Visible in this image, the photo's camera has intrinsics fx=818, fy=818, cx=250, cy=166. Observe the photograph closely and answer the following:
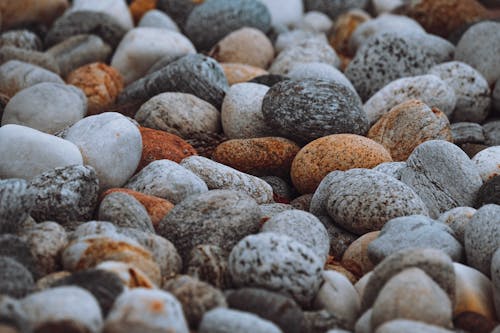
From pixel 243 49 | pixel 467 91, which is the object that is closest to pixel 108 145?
pixel 243 49

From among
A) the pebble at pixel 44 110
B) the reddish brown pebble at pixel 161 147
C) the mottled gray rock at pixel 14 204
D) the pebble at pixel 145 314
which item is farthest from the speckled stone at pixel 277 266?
the pebble at pixel 44 110

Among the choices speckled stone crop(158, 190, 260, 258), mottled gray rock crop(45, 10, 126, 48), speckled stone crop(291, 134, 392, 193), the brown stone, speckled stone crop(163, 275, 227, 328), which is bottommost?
mottled gray rock crop(45, 10, 126, 48)

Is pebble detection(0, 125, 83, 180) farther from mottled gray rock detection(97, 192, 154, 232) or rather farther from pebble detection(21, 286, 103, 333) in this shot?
pebble detection(21, 286, 103, 333)

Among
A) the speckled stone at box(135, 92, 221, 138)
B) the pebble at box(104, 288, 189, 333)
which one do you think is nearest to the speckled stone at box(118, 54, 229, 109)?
the speckled stone at box(135, 92, 221, 138)

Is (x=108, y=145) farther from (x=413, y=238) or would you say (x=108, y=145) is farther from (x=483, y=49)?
(x=483, y=49)

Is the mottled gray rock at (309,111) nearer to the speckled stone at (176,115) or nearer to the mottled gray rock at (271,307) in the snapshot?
the speckled stone at (176,115)

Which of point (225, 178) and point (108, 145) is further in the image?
point (225, 178)

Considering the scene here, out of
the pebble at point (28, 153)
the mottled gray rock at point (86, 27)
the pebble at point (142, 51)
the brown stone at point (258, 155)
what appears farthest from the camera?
the mottled gray rock at point (86, 27)
